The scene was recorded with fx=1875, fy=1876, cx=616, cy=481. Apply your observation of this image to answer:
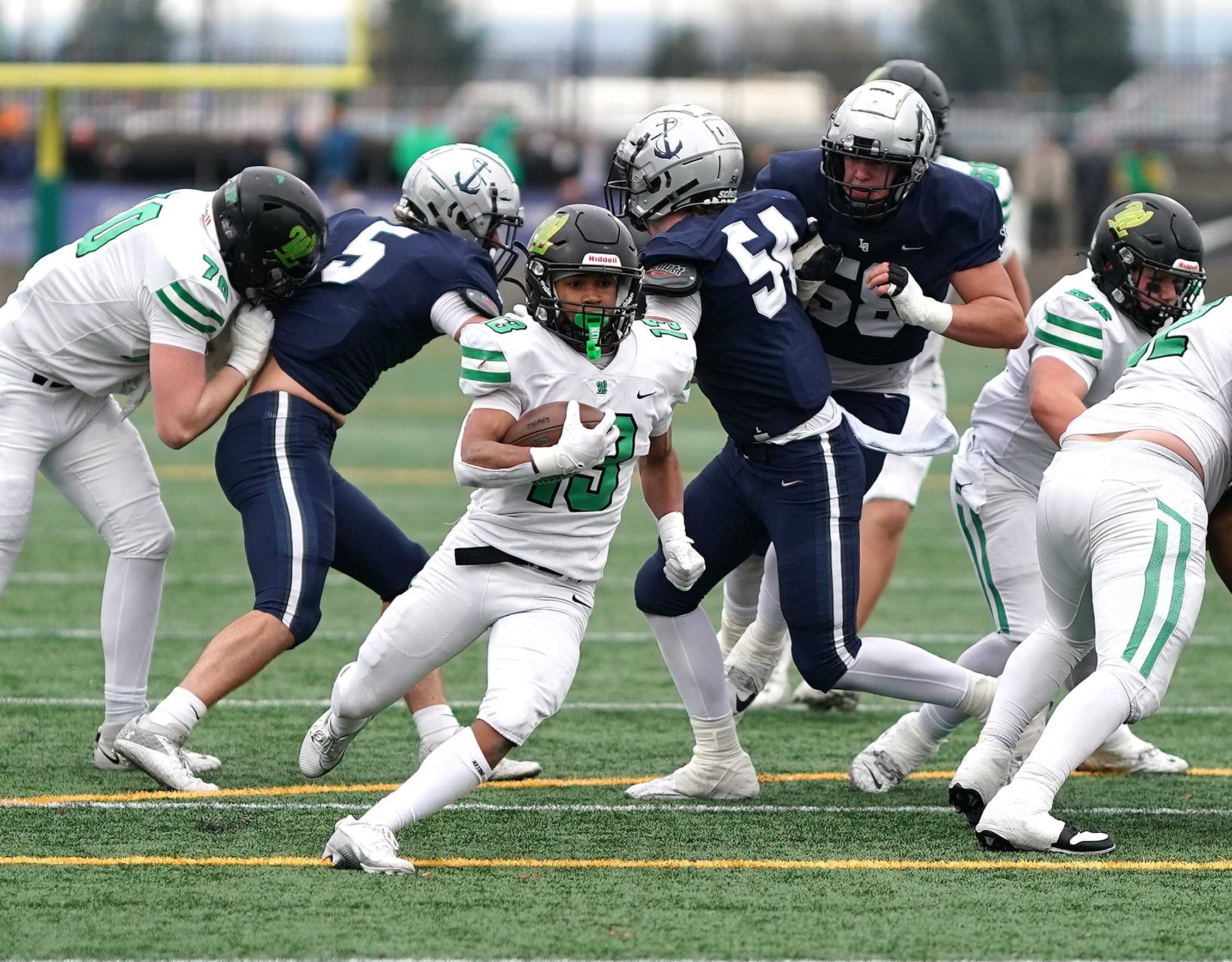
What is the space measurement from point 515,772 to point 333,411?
1.13 meters

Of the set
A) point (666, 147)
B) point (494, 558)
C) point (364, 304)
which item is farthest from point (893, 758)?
point (364, 304)

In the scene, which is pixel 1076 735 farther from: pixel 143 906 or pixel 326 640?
pixel 326 640

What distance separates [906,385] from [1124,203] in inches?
39.1

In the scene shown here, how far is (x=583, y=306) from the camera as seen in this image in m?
4.35

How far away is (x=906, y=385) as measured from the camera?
5.71 meters

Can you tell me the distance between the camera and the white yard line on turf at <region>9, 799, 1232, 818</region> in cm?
477

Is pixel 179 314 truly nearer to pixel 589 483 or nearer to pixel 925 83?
pixel 589 483

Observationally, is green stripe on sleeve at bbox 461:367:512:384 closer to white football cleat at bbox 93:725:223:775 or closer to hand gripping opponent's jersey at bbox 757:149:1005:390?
hand gripping opponent's jersey at bbox 757:149:1005:390

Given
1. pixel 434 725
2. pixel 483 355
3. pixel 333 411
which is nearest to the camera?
pixel 483 355

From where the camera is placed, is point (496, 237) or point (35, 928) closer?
point (35, 928)

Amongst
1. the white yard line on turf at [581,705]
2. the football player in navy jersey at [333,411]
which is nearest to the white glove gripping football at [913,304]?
the football player in navy jersey at [333,411]

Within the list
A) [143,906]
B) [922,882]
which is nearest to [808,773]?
[922,882]

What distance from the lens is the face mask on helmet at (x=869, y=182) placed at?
194 inches

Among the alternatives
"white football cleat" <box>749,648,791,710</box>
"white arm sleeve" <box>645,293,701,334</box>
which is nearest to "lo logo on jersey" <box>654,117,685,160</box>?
"white arm sleeve" <box>645,293,701,334</box>
